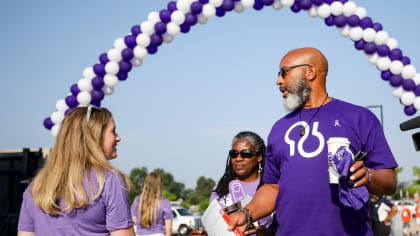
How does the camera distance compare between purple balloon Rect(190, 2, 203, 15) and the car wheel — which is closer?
purple balloon Rect(190, 2, 203, 15)

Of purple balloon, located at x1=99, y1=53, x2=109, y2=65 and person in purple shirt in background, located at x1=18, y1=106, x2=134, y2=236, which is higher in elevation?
purple balloon, located at x1=99, y1=53, x2=109, y2=65

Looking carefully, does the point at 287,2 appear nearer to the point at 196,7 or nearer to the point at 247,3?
the point at 247,3

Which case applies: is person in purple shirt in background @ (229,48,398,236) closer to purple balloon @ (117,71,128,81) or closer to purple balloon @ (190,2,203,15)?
purple balloon @ (190,2,203,15)

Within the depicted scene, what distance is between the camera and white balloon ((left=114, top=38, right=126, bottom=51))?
972cm

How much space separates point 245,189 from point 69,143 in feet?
8.61

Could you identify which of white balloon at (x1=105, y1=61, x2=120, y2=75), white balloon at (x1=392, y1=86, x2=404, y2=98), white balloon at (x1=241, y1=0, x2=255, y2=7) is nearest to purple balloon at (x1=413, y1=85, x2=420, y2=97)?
white balloon at (x1=392, y1=86, x2=404, y2=98)

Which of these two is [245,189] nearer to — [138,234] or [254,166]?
[254,166]

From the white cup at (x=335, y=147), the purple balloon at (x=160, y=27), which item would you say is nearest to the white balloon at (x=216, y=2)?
the purple balloon at (x=160, y=27)

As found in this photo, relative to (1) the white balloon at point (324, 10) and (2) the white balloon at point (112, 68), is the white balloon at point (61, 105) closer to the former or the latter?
(2) the white balloon at point (112, 68)

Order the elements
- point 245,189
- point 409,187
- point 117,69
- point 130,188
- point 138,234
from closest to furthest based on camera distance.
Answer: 1. point 130,188
2. point 245,189
3. point 138,234
4. point 117,69
5. point 409,187

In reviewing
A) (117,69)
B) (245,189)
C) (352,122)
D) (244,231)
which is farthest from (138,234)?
(352,122)

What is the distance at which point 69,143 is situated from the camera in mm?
3256

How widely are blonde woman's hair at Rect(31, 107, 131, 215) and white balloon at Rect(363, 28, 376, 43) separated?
728 cm

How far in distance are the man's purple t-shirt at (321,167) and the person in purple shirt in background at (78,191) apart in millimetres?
934
